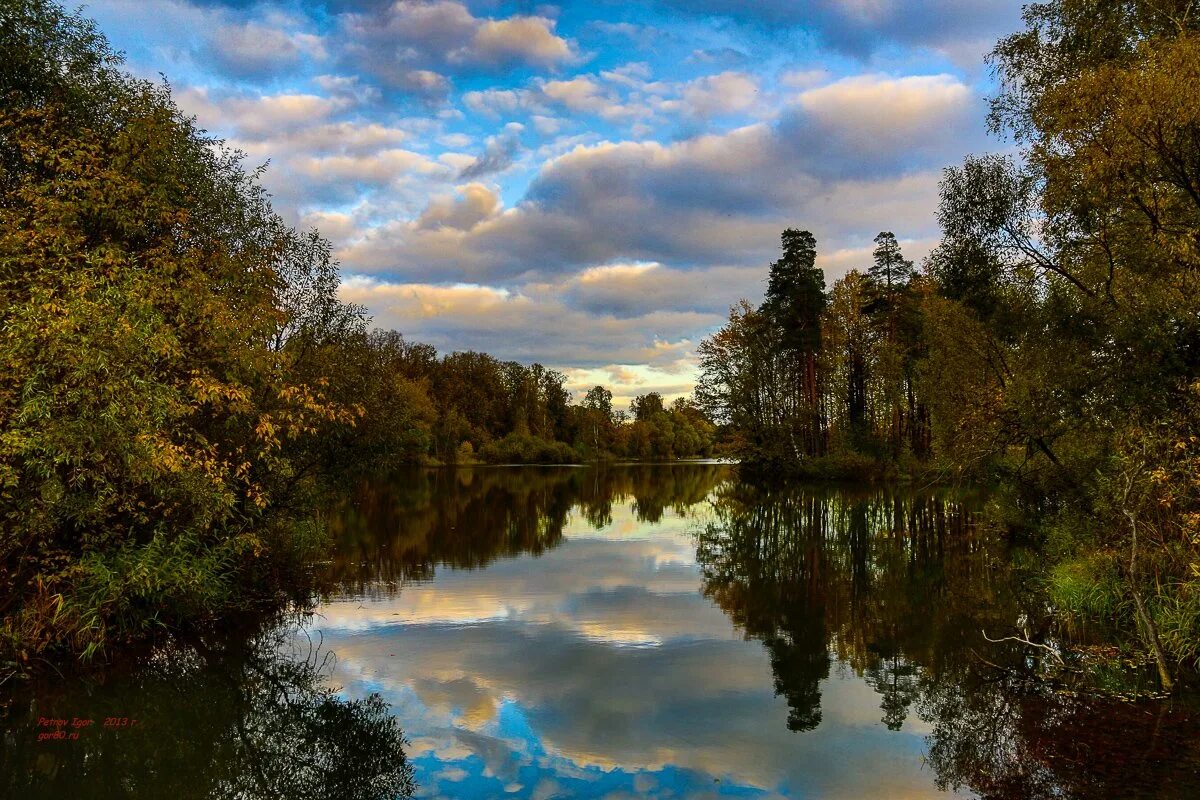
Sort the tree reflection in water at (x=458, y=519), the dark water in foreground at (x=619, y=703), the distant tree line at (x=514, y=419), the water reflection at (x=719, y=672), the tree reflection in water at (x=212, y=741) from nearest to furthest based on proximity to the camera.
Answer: the tree reflection in water at (x=212, y=741) < the dark water in foreground at (x=619, y=703) < the water reflection at (x=719, y=672) < the tree reflection in water at (x=458, y=519) < the distant tree line at (x=514, y=419)

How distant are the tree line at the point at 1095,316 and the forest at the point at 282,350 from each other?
0.06 m

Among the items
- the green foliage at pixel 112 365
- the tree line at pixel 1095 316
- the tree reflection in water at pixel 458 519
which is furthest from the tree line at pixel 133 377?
the tree line at pixel 1095 316

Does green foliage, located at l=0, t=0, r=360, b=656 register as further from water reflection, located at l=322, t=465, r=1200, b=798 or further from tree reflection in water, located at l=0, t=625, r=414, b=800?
water reflection, located at l=322, t=465, r=1200, b=798

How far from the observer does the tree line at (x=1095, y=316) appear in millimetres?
11289

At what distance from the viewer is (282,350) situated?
16.3 meters

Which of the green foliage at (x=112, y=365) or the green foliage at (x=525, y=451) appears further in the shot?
the green foliage at (x=525, y=451)

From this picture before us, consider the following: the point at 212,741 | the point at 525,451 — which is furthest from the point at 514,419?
the point at 212,741

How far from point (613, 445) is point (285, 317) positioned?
115 meters

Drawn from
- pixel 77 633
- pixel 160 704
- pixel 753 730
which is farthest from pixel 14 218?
pixel 753 730

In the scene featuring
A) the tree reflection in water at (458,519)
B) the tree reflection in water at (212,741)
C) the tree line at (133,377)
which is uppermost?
the tree line at (133,377)

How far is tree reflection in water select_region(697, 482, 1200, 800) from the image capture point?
8.22 meters

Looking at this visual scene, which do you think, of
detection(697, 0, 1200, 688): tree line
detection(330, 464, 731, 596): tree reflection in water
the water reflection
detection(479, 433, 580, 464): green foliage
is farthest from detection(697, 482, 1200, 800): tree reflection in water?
detection(479, 433, 580, 464): green foliage

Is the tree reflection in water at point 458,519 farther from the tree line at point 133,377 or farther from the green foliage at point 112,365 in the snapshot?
the green foliage at point 112,365

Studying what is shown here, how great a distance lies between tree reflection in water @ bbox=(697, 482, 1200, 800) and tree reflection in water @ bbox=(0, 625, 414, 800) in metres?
5.75
